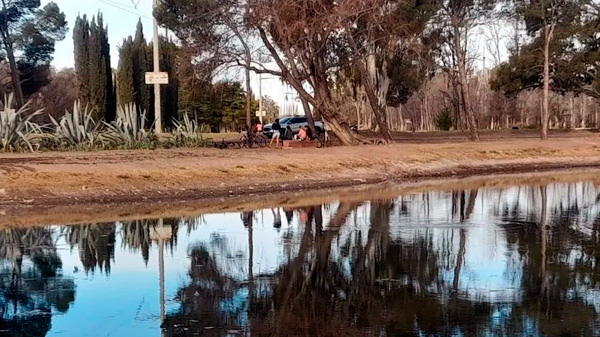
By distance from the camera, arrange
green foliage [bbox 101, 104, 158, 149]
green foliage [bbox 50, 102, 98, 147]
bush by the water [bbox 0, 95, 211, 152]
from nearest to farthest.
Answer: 1. bush by the water [bbox 0, 95, 211, 152]
2. green foliage [bbox 50, 102, 98, 147]
3. green foliage [bbox 101, 104, 158, 149]

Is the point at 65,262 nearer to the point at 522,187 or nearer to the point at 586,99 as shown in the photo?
the point at 522,187

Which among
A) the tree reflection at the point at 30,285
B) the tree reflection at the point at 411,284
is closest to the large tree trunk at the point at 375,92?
the tree reflection at the point at 411,284

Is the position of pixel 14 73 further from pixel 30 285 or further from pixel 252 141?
pixel 30 285

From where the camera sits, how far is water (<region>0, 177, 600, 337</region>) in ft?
27.5

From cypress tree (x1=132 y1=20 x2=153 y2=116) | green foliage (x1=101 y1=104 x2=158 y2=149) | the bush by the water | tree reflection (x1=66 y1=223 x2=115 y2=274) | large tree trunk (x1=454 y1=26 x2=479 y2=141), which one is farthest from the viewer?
cypress tree (x1=132 y1=20 x2=153 y2=116)

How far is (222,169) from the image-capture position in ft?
83.5

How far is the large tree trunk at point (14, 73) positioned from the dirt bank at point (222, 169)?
1159 inches

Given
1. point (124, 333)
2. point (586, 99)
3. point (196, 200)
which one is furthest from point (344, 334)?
point (586, 99)

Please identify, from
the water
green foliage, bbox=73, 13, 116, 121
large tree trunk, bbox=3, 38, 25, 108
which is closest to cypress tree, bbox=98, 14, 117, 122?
green foliage, bbox=73, 13, 116, 121

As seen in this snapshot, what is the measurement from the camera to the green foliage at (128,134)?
3216cm

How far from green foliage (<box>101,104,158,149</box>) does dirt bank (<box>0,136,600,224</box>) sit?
1988mm

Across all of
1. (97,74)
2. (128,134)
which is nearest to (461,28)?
(128,134)

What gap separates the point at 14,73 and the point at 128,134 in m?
29.9

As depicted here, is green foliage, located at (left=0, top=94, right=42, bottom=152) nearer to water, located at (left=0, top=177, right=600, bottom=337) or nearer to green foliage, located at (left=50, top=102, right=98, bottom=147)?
green foliage, located at (left=50, top=102, right=98, bottom=147)
